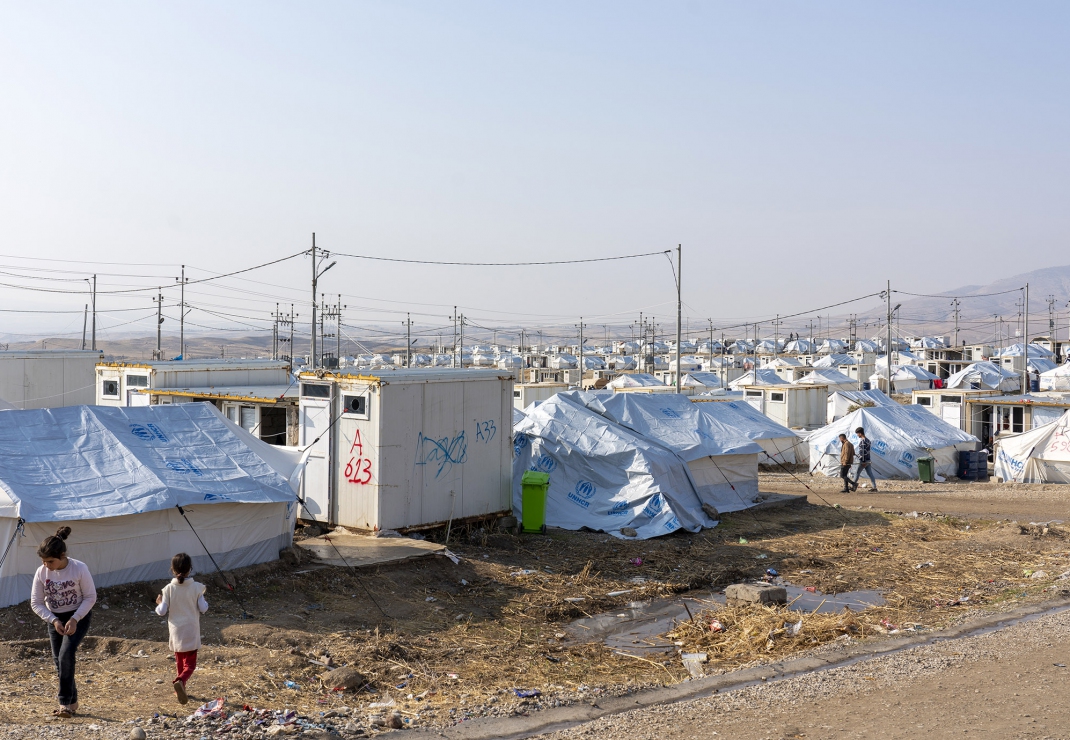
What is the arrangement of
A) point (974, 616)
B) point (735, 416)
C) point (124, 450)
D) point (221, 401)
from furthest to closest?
point (735, 416) < point (221, 401) < point (124, 450) < point (974, 616)

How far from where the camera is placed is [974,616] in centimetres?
1094

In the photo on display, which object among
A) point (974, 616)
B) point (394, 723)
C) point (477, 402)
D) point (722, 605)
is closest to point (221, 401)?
point (477, 402)

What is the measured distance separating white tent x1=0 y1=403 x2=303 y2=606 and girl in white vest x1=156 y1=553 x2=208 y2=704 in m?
3.40

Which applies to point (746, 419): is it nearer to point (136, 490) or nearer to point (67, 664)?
point (136, 490)

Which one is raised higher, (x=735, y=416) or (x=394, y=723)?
(x=735, y=416)

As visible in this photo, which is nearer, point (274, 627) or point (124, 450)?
point (274, 627)

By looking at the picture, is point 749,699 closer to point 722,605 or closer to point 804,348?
point 722,605

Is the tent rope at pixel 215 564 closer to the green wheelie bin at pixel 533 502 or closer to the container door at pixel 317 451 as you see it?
the container door at pixel 317 451

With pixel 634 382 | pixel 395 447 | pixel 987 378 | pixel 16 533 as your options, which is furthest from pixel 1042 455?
pixel 987 378

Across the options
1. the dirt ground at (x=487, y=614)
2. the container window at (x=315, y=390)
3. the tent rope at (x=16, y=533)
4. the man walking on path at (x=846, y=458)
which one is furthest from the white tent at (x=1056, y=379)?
the tent rope at (x=16, y=533)

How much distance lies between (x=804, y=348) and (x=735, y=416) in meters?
90.3

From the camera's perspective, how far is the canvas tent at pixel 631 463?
17.6 metres

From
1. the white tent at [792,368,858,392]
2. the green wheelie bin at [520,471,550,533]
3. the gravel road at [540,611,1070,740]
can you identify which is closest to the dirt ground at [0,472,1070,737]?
the green wheelie bin at [520,471,550,533]

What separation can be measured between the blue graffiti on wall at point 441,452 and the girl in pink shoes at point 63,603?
7819 mm
